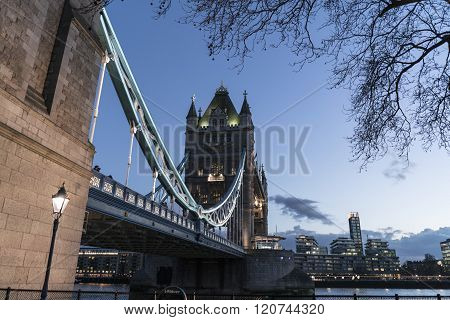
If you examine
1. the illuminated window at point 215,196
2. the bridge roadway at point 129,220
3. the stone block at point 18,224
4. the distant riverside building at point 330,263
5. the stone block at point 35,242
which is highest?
the illuminated window at point 215,196

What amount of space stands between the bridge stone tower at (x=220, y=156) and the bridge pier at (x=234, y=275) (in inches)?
860

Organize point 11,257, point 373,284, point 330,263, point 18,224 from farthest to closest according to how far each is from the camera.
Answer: point 330,263
point 373,284
point 18,224
point 11,257

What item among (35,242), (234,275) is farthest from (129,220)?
(234,275)

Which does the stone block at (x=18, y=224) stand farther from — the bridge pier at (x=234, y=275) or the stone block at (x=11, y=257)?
the bridge pier at (x=234, y=275)

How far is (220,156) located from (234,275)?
36.8m

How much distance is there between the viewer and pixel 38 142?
8133 mm

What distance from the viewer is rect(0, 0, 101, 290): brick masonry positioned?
7.40 metres

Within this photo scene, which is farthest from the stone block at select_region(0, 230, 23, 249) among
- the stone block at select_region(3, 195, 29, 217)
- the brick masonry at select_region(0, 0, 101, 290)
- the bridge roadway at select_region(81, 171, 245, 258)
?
the bridge roadway at select_region(81, 171, 245, 258)

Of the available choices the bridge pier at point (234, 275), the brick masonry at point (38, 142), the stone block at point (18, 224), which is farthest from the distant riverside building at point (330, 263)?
the stone block at point (18, 224)

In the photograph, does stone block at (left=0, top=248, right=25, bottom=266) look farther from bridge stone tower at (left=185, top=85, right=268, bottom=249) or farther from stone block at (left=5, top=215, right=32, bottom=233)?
bridge stone tower at (left=185, top=85, right=268, bottom=249)

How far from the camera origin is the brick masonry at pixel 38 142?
7.40 meters

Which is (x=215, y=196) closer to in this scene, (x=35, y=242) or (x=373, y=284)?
(x=373, y=284)
